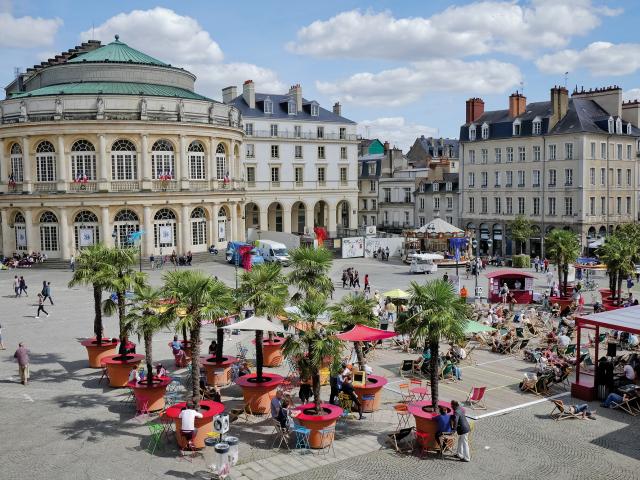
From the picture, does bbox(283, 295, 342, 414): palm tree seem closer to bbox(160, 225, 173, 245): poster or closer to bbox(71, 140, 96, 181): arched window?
bbox(160, 225, 173, 245): poster

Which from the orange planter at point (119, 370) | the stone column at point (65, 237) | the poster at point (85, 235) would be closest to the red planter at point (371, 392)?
the orange planter at point (119, 370)

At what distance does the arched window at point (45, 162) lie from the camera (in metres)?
51.7

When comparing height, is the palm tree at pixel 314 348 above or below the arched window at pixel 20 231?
below

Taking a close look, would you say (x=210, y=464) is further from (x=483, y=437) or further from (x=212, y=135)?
(x=212, y=135)

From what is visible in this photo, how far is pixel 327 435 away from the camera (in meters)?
15.4

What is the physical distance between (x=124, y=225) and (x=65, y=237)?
4.46 meters

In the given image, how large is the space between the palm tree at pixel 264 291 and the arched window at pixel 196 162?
3618 centimetres

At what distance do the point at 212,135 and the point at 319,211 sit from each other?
2616cm

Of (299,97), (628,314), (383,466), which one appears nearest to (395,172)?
(299,97)

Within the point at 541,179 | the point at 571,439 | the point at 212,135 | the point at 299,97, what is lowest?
the point at 571,439

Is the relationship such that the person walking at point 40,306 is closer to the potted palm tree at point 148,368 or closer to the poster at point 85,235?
the potted palm tree at point 148,368

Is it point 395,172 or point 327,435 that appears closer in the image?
point 327,435

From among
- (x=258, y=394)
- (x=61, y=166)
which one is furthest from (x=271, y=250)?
(x=258, y=394)

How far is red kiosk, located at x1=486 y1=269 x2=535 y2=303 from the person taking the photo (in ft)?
117
